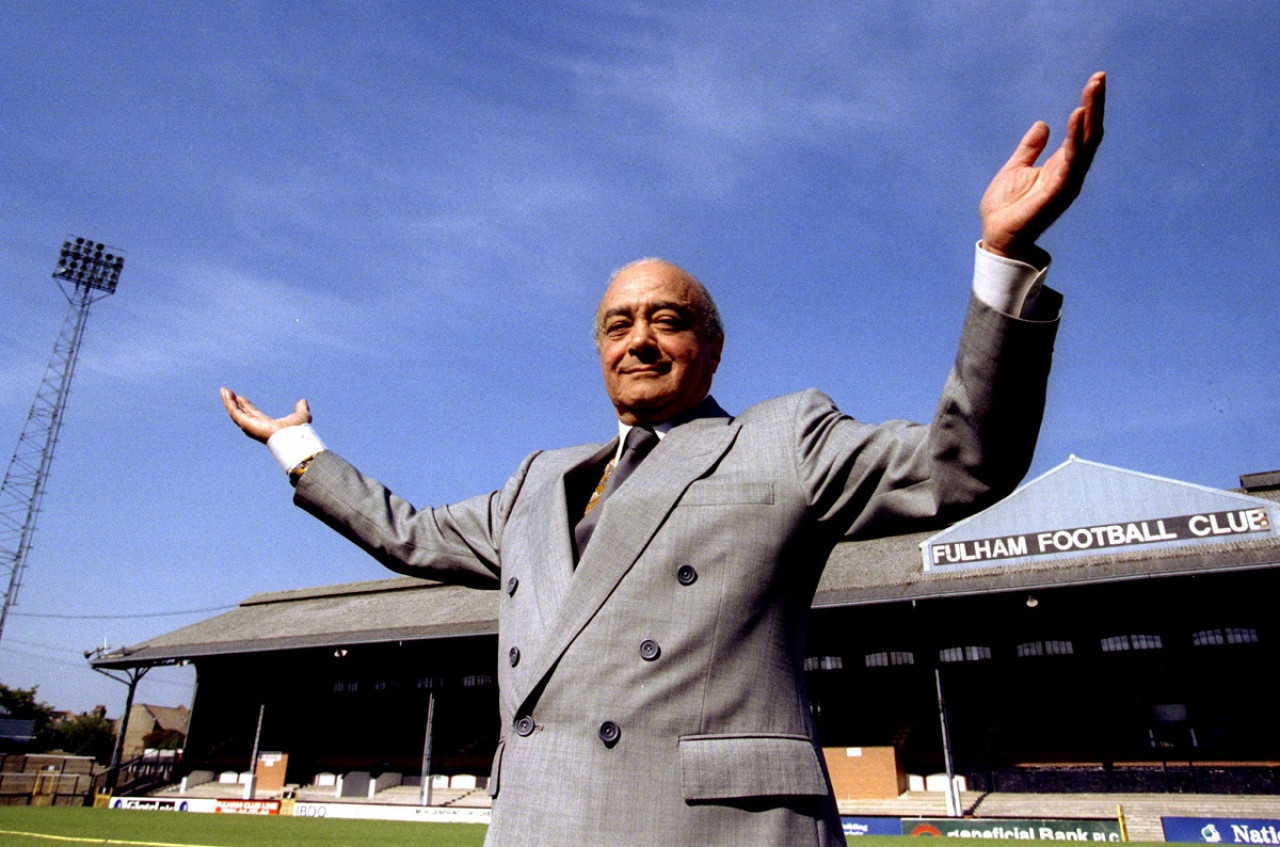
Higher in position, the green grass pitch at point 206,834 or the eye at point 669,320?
the eye at point 669,320

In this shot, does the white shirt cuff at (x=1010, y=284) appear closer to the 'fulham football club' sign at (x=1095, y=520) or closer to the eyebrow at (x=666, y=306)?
the eyebrow at (x=666, y=306)

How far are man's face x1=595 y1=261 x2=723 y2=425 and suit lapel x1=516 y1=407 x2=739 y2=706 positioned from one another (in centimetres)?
17

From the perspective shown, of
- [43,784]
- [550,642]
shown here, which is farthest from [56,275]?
[550,642]

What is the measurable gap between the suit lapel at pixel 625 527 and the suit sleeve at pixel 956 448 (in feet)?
0.76

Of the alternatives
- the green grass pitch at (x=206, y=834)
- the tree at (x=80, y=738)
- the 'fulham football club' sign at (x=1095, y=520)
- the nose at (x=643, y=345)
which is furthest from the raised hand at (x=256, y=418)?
the tree at (x=80, y=738)

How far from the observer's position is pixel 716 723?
1.52 metres

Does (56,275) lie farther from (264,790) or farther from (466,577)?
(466,577)

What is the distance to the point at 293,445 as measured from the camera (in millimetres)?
2348

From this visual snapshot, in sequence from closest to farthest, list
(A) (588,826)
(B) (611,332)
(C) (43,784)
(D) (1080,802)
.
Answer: (A) (588,826) → (B) (611,332) → (D) (1080,802) → (C) (43,784)

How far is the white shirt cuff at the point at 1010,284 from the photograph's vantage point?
1401 millimetres

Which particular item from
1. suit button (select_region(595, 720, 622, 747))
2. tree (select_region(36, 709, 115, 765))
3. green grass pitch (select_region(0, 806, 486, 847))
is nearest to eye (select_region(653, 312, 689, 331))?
suit button (select_region(595, 720, 622, 747))

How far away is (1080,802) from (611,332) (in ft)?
58.1

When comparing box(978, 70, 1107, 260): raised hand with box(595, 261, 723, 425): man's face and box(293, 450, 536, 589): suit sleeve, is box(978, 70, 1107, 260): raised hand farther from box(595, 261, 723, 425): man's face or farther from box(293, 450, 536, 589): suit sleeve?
box(293, 450, 536, 589): suit sleeve

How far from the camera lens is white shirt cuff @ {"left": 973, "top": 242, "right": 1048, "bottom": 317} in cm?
140
